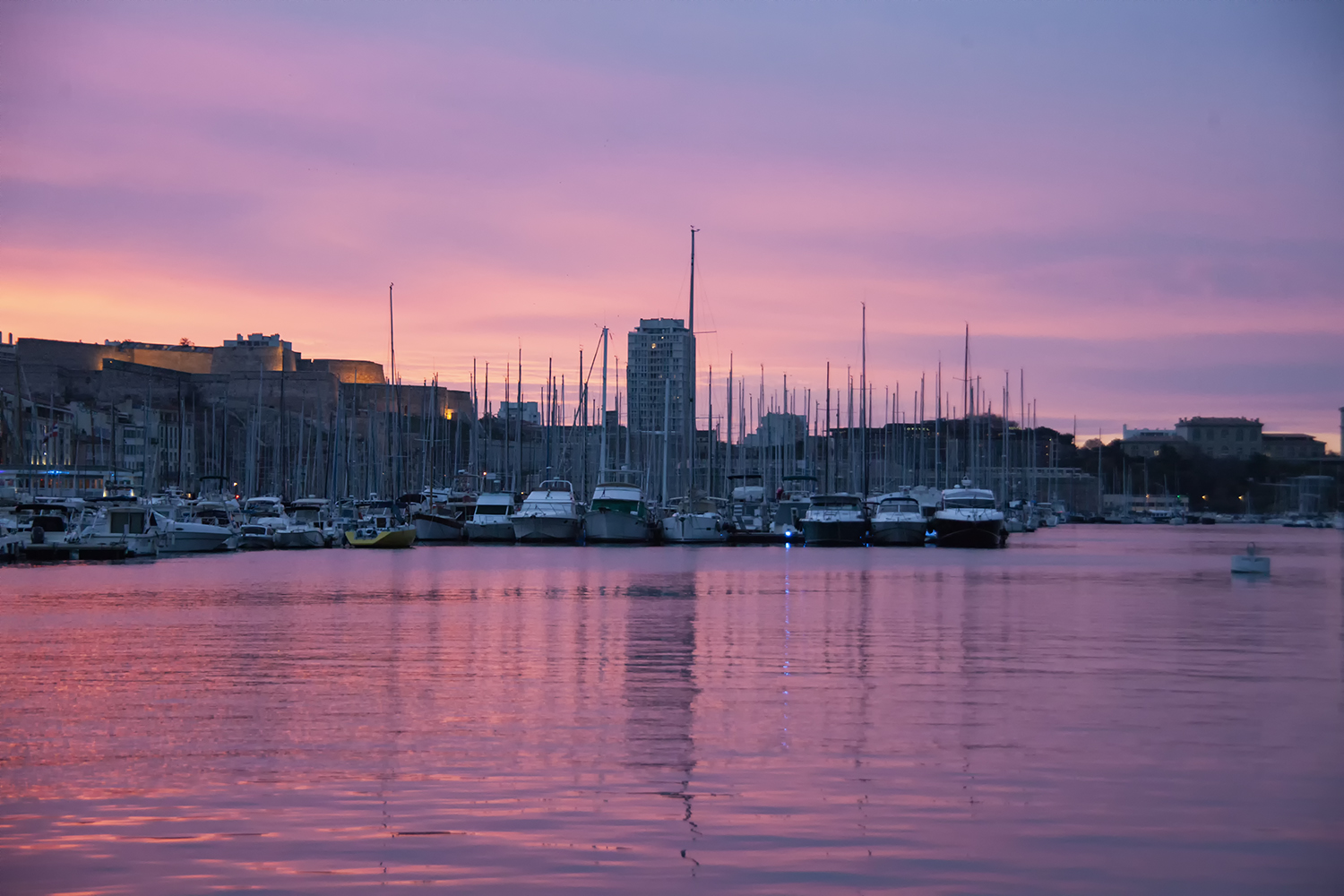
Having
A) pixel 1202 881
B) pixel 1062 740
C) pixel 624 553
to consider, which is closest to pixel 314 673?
pixel 1062 740

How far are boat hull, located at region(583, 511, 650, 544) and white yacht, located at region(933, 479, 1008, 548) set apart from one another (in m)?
15.8

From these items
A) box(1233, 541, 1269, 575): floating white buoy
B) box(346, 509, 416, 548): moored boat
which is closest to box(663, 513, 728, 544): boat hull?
box(346, 509, 416, 548): moored boat

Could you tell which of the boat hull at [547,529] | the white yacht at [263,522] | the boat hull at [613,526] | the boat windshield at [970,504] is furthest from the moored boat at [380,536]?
the boat windshield at [970,504]

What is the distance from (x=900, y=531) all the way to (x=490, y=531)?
2207 centimetres

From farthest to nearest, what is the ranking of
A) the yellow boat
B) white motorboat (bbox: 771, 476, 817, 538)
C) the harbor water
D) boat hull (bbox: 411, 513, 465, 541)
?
white motorboat (bbox: 771, 476, 817, 538) < boat hull (bbox: 411, 513, 465, 541) < the yellow boat < the harbor water

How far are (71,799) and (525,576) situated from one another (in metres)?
34.8

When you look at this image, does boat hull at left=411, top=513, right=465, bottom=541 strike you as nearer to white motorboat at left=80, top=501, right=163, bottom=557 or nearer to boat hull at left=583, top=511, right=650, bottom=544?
boat hull at left=583, top=511, right=650, bottom=544

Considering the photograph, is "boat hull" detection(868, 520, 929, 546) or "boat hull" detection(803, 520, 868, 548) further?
"boat hull" detection(868, 520, 929, 546)

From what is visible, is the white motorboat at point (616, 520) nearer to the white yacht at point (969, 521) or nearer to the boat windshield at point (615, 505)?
the boat windshield at point (615, 505)

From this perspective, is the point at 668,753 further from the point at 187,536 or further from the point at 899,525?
the point at 899,525

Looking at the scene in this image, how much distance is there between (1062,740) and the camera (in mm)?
14516

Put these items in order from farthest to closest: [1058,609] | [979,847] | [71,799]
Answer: [1058,609] → [71,799] → [979,847]

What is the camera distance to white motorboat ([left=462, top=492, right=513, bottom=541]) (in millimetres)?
79688

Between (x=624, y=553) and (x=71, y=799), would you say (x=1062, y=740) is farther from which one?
(x=624, y=553)
